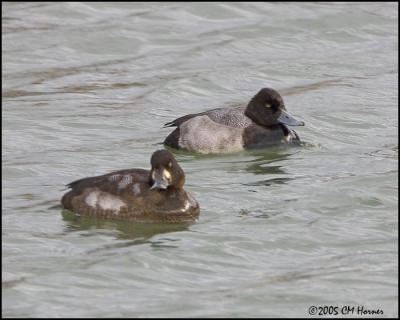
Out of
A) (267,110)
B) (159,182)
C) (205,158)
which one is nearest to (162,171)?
(159,182)

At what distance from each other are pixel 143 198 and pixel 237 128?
326cm

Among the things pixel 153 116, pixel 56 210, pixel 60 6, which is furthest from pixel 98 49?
pixel 56 210

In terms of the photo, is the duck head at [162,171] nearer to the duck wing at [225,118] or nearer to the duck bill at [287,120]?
the duck wing at [225,118]

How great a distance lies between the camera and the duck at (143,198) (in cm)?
1093

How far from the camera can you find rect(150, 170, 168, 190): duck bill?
1088 cm

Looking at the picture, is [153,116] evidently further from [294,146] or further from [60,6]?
[60,6]

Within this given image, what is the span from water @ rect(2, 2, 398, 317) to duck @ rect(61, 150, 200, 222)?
Result: 0.39ft

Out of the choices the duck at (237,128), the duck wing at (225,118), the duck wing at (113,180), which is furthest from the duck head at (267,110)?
the duck wing at (113,180)

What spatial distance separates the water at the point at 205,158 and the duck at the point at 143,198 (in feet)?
0.39

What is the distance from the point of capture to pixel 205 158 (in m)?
13.6

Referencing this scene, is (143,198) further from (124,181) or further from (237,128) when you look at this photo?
(237,128)

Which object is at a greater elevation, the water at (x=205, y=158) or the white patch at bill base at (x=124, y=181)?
the white patch at bill base at (x=124, y=181)

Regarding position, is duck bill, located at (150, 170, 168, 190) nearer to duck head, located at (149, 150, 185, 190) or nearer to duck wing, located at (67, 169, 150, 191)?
duck head, located at (149, 150, 185, 190)

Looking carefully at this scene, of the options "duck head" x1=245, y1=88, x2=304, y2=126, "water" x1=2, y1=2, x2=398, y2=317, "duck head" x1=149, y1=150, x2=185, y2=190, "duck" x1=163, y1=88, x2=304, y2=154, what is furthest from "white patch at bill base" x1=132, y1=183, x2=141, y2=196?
"duck head" x1=245, y1=88, x2=304, y2=126
